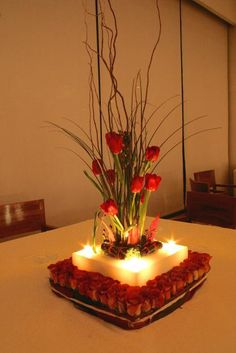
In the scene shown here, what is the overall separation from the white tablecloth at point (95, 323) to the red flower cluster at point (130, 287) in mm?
44

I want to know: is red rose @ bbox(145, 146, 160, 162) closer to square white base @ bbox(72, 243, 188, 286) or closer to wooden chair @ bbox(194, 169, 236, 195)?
square white base @ bbox(72, 243, 188, 286)

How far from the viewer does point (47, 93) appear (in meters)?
2.66

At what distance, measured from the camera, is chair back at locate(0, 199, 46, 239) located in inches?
73.0

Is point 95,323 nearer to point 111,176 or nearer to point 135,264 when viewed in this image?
point 135,264

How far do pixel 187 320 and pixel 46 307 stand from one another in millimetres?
365

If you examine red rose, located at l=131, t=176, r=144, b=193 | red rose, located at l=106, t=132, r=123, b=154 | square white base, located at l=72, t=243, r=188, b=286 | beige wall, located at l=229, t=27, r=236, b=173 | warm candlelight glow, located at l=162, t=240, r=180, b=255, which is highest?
beige wall, located at l=229, t=27, r=236, b=173

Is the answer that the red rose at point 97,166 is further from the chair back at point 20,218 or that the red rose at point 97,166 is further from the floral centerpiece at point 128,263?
the chair back at point 20,218

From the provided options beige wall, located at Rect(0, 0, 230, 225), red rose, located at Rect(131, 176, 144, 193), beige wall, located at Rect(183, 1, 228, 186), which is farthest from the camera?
beige wall, located at Rect(183, 1, 228, 186)

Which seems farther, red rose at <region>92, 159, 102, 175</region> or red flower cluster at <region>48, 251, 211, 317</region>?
red rose at <region>92, 159, 102, 175</region>

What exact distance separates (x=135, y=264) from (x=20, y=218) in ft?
3.86

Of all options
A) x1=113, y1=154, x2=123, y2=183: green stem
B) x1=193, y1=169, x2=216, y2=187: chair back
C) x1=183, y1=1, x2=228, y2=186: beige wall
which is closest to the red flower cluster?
x1=113, y1=154, x2=123, y2=183: green stem

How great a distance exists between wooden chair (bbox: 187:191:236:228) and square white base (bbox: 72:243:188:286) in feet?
2.40

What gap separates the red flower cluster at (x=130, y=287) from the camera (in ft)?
2.59

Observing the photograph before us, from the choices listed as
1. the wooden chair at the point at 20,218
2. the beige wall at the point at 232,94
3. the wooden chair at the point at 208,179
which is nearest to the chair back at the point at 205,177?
the wooden chair at the point at 208,179
